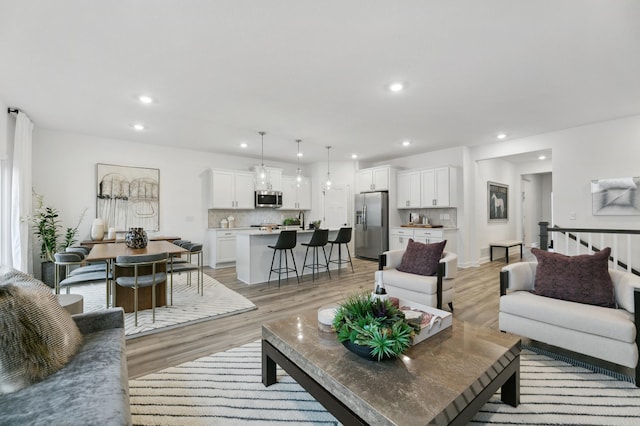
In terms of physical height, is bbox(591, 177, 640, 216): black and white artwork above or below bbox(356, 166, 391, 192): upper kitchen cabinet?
below

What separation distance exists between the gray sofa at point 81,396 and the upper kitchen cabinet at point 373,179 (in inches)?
253

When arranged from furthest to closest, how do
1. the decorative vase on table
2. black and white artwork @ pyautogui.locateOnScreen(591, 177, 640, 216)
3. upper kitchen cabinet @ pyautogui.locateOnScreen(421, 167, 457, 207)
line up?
1. upper kitchen cabinet @ pyautogui.locateOnScreen(421, 167, 457, 207)
2. black and white artwork @ pyautogui.locateOnScreen(591, 177, 640, 216)
3. the decorative vase on table

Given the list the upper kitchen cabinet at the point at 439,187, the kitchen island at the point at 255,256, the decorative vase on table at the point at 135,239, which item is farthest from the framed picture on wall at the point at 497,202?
the decorative vase on table at the point at 135,239

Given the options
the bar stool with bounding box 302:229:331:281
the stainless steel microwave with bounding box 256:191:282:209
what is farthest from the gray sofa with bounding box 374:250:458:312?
the stainless steel microwave with bounding box 256:191:282:209

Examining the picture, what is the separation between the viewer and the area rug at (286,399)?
1652 mm

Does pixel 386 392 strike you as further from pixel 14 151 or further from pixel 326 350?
pixel 14 151

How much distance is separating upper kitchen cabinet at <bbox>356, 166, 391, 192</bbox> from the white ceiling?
2510 mm

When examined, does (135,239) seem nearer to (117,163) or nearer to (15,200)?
(15,200)

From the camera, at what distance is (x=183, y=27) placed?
223 cm

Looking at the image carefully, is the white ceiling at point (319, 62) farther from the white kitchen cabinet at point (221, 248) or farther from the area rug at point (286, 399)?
the area rug at point (286, 399)

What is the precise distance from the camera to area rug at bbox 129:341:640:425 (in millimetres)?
1652

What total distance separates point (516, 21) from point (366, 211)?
216 inches

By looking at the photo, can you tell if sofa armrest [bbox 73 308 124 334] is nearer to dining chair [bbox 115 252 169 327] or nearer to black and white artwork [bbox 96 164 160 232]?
dining chair [bbox 115 252 169 327]

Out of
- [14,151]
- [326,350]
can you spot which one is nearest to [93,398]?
[326,350]
